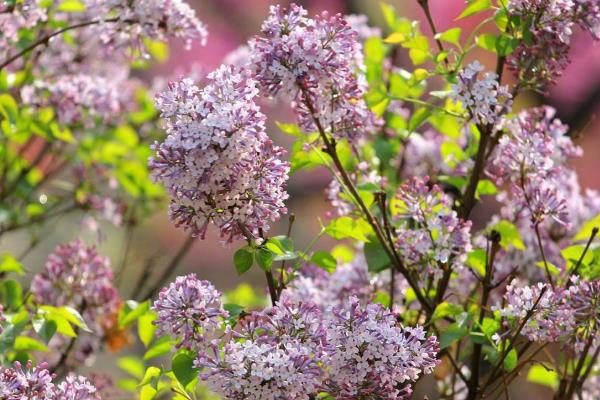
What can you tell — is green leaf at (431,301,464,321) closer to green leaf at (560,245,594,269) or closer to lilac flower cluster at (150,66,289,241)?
green leaf at (560,245,594,269)

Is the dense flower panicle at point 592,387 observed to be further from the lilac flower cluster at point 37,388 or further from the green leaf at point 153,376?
the lilac flower cluster at point 37,388

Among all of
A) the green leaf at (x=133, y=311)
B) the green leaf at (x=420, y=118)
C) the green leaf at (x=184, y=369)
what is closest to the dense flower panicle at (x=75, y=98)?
the green leaf at (x=133, y=311)

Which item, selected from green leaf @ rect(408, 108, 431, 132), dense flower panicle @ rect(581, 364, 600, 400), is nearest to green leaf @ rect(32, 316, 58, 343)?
green leaf @ rect(408, 108, 431, 132)

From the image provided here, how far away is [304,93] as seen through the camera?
1531 mm

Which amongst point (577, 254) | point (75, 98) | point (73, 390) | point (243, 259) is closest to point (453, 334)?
point (577, 254)

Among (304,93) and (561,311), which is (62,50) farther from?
(561,311)

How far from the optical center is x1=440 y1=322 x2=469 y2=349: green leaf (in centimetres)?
167

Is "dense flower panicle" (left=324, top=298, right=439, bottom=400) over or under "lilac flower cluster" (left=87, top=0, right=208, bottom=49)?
under

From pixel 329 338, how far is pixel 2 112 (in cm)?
108

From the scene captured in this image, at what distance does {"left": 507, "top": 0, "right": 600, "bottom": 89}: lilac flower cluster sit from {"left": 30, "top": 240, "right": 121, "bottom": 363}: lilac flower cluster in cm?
109

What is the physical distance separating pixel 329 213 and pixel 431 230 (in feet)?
0.79

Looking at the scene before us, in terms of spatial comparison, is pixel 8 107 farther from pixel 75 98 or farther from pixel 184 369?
pixel 184 369

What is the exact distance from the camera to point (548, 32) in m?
1.71

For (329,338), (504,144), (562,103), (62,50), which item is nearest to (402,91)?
(504,144)
